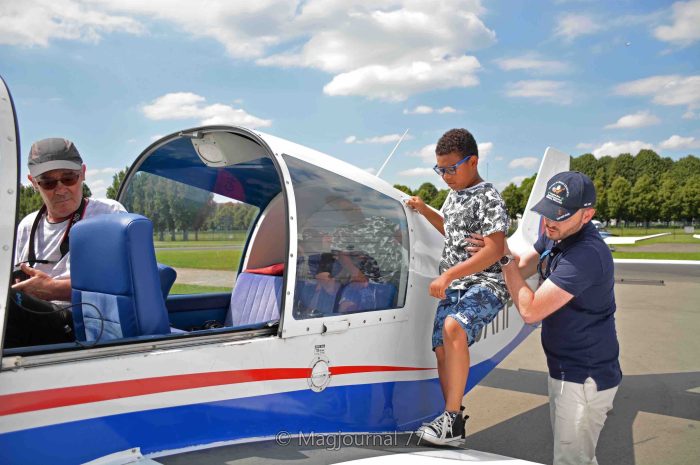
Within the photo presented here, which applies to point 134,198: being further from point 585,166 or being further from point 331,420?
point 585,166

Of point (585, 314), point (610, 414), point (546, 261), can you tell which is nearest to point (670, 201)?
point (610, 414)

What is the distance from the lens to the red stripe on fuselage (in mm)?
1827

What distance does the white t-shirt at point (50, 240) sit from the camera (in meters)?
2.77

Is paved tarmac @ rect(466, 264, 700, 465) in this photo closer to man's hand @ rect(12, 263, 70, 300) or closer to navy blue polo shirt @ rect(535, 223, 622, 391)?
navy blue polo shirt @ rect(535, 223, 622, 391)

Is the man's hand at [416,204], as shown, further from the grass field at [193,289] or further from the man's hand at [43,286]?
the man's hand at [43,286]

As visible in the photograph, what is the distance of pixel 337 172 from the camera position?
10.1 feet

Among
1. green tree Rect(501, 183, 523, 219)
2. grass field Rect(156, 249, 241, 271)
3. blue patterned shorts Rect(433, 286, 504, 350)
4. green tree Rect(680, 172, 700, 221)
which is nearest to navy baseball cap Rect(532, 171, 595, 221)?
blue patterned shorts Rect(433, 286, 504, 350)

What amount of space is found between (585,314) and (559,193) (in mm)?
578

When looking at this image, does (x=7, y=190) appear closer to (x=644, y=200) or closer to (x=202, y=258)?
(x=202, y=258)

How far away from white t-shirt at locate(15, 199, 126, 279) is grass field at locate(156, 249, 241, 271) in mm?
539

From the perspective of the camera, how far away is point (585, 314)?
263cm

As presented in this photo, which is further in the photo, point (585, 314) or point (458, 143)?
point (458, 143)

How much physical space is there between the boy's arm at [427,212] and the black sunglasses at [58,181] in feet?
5.90

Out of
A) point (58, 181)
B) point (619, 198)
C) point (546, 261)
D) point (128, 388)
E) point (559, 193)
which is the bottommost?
point (128, 388)
